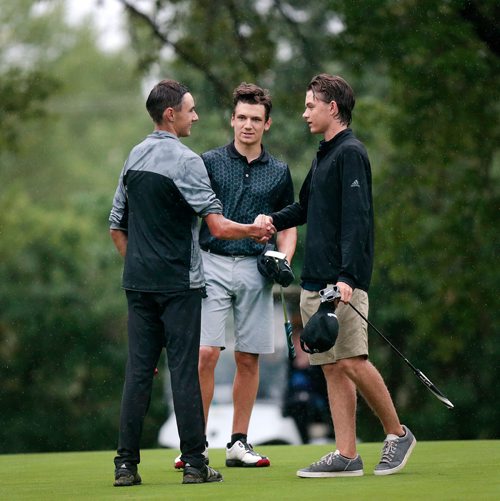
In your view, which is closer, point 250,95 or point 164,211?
point 164,211

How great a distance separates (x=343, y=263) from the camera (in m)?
6.64

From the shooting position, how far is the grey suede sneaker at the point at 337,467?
6.87 meters

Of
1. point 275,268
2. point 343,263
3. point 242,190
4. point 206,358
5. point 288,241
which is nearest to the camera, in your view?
point 343,263

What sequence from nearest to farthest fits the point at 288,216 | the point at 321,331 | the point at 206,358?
the point at 321,331, the point at 288,216, the point at 206,358

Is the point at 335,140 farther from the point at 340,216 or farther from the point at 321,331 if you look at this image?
the point at 321,331

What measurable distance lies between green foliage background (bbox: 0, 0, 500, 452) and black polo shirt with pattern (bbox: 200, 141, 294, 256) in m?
7.25

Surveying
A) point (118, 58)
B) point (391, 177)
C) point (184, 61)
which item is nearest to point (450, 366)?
point (391, 177)

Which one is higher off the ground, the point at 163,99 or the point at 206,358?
the point at 163,99

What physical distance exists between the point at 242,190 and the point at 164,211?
121 cm

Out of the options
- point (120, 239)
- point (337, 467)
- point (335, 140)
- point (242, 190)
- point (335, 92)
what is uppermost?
point (335, 92)

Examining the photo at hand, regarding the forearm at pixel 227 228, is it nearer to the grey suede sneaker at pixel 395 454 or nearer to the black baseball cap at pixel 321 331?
the black baseball cap at pixel 321 331

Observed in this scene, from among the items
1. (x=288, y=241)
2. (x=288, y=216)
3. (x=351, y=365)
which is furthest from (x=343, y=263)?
(x=288, y=241)

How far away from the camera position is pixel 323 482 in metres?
6.59

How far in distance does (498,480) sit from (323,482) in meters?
0.85
